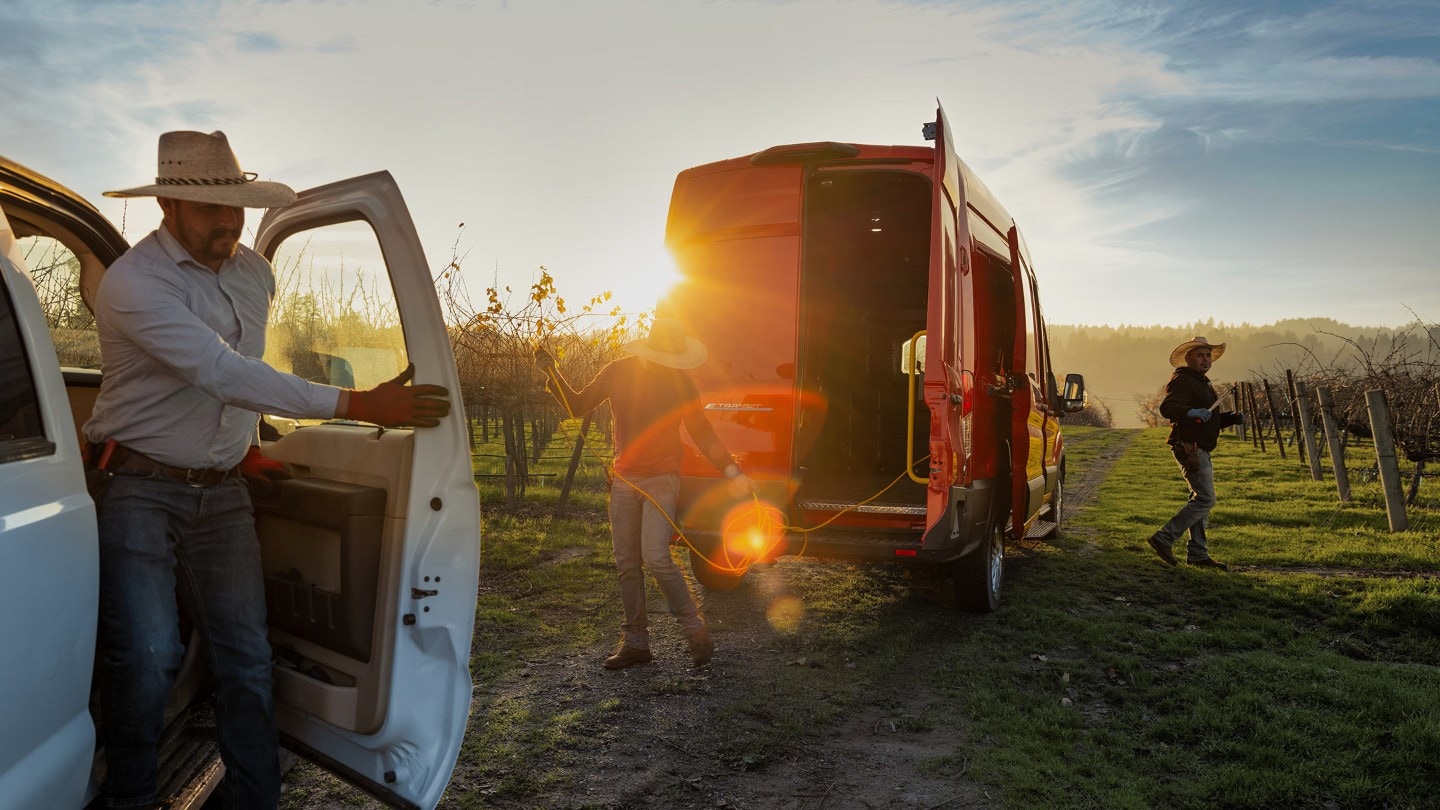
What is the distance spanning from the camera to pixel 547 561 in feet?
26.4

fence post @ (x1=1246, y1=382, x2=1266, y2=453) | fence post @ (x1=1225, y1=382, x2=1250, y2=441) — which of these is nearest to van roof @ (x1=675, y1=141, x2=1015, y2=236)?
fence post @ (x1=1225, y1=382, x2=1250, y2=441)

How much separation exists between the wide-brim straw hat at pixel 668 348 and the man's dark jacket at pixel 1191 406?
4924 millimetres

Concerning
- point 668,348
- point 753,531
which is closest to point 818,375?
point 753,531

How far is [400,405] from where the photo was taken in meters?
2.41

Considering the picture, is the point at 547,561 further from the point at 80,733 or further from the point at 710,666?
the point at 80,733

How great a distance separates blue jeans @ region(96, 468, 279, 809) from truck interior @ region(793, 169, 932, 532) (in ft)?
15.7

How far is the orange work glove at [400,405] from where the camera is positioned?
238 centimetres

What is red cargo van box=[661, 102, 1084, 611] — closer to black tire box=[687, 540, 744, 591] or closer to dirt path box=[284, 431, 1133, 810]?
black tire box=[687, 540, 744, 591]

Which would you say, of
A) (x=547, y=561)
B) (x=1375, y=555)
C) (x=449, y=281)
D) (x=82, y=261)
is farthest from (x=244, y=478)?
(x=1375, y=555)

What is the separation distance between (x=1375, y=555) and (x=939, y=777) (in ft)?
23.5

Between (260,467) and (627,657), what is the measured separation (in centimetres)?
279

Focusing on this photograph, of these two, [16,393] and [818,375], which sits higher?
[818,375]

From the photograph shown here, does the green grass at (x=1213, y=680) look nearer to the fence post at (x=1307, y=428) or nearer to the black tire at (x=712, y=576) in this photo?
the black tire at (x=712, y=576)

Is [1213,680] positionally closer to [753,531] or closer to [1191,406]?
[753,531]
